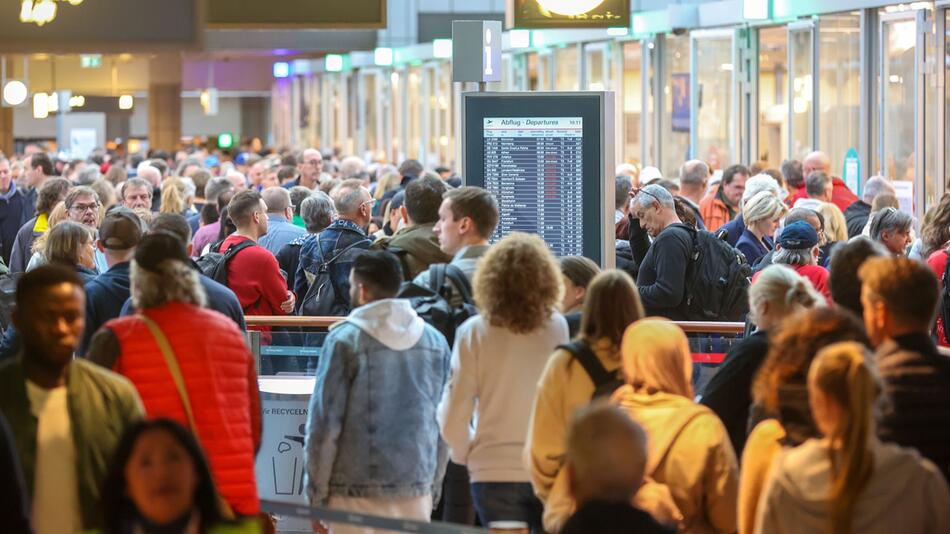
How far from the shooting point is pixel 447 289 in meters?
7.09

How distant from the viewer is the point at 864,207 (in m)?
12.8

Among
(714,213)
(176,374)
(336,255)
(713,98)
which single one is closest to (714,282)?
(336,255)

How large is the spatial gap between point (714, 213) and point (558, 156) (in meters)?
4.53

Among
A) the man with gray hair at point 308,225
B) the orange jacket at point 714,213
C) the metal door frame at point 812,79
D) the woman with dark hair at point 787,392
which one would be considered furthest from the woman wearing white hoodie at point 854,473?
the metal door frame at point 812,79

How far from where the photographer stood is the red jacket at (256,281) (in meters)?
9.11

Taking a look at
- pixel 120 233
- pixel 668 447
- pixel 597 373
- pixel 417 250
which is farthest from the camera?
pixel 417 250

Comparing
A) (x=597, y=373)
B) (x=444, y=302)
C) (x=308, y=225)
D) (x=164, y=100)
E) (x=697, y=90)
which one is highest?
(x=164, y=100)

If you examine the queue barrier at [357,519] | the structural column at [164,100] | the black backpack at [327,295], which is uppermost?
the structural column at [164,100]

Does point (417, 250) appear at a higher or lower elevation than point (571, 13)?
lower

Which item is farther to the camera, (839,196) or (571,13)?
(839,196)

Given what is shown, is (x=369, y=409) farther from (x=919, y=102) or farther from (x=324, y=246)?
(x=919, y=102)

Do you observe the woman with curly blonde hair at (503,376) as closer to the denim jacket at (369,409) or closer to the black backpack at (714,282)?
the denim jacket at (369,409)

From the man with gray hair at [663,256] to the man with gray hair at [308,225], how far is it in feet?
6.47

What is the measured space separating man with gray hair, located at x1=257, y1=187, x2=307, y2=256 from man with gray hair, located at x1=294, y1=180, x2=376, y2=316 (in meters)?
0.36
